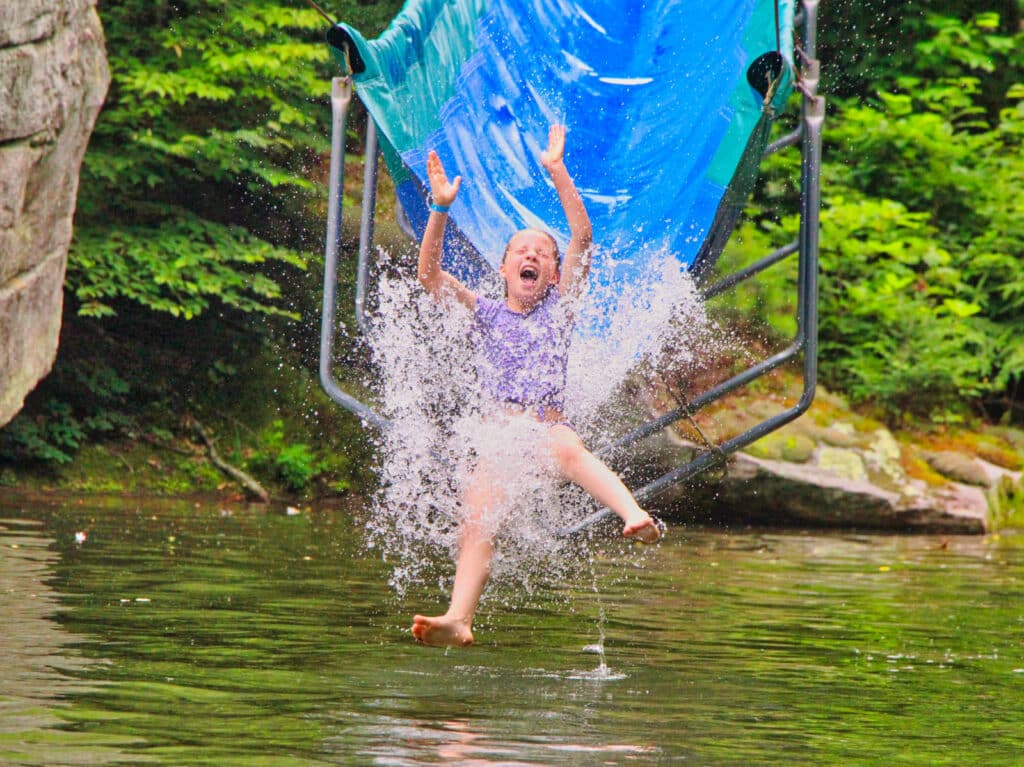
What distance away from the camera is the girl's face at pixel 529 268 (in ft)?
16.9

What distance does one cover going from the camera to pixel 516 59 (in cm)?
756

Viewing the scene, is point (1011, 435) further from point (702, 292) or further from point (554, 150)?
point (554, 150)

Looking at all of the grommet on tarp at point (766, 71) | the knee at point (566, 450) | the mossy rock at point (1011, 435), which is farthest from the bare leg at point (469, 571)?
the mossy rock at point (1011, 435)

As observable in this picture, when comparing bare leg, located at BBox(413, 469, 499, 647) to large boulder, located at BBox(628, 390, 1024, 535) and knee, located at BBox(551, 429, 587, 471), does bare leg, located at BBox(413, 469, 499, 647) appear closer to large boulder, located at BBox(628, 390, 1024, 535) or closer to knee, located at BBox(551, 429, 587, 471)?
knee, located at BBox(551, 429, 587, 471)

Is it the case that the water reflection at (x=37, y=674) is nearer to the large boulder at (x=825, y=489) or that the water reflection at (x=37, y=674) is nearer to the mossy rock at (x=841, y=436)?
the large boulder at (x=825, y=489)

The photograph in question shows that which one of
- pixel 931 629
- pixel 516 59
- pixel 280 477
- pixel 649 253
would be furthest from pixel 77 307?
pixel 931 629

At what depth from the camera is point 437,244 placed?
5098 millimetres

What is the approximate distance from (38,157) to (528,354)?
5675mm

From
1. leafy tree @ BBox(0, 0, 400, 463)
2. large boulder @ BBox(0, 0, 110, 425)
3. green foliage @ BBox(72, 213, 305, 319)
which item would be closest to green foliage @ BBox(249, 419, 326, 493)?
leafy tree @ BBox(0, 0, 400, 463)

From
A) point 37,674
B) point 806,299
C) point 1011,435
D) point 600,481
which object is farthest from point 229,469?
point 37,674

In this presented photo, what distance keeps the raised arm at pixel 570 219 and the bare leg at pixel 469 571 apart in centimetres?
71

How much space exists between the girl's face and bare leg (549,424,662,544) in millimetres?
454

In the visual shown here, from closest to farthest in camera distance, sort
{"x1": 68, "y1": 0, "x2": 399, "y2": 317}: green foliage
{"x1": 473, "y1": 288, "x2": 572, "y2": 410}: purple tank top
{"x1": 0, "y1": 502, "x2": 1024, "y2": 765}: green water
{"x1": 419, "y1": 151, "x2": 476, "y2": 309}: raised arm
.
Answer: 1. {"x1": 0, "y1": 502, "x2": 1024, "y2": 765}: green water
2. {"x1": 419, "y1": 151, "x2": 476, "y2": 309}: raised arm
3. {"x1": 473, "y1": 288, "x2": 572, "y2": 410}: purple tank top
4. {"x1": 68, "y1": 0, "x2": 399, "y2": 317}: green foliage

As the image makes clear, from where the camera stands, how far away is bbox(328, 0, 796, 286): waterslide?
6254mm
